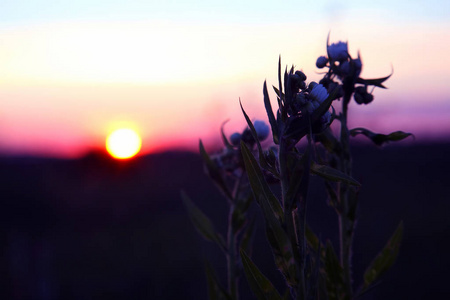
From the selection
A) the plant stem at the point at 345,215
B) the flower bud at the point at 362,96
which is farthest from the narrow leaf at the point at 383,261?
the flower bud at the point at 362,96

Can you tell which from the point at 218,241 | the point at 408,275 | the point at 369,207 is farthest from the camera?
the point at 369,207

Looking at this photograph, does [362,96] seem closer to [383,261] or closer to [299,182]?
[383,261]

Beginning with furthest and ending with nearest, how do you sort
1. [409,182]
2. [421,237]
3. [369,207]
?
[409,182], [369,207], [421,237]

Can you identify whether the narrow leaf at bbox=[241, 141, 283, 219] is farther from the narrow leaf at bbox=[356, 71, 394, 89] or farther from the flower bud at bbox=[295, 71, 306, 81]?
the narrow leaf at bbox=[356, 71, 394, 89]

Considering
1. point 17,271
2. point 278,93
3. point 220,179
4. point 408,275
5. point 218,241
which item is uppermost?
point 278,93

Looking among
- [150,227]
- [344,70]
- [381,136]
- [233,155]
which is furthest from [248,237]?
[150,227]

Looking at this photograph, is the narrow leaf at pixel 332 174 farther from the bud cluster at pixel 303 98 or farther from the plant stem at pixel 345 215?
the plant stem at pixel 345 215

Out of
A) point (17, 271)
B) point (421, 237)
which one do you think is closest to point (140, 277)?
point (17, 271)

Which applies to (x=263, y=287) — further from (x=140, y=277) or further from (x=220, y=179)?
(x=140, y=277)
